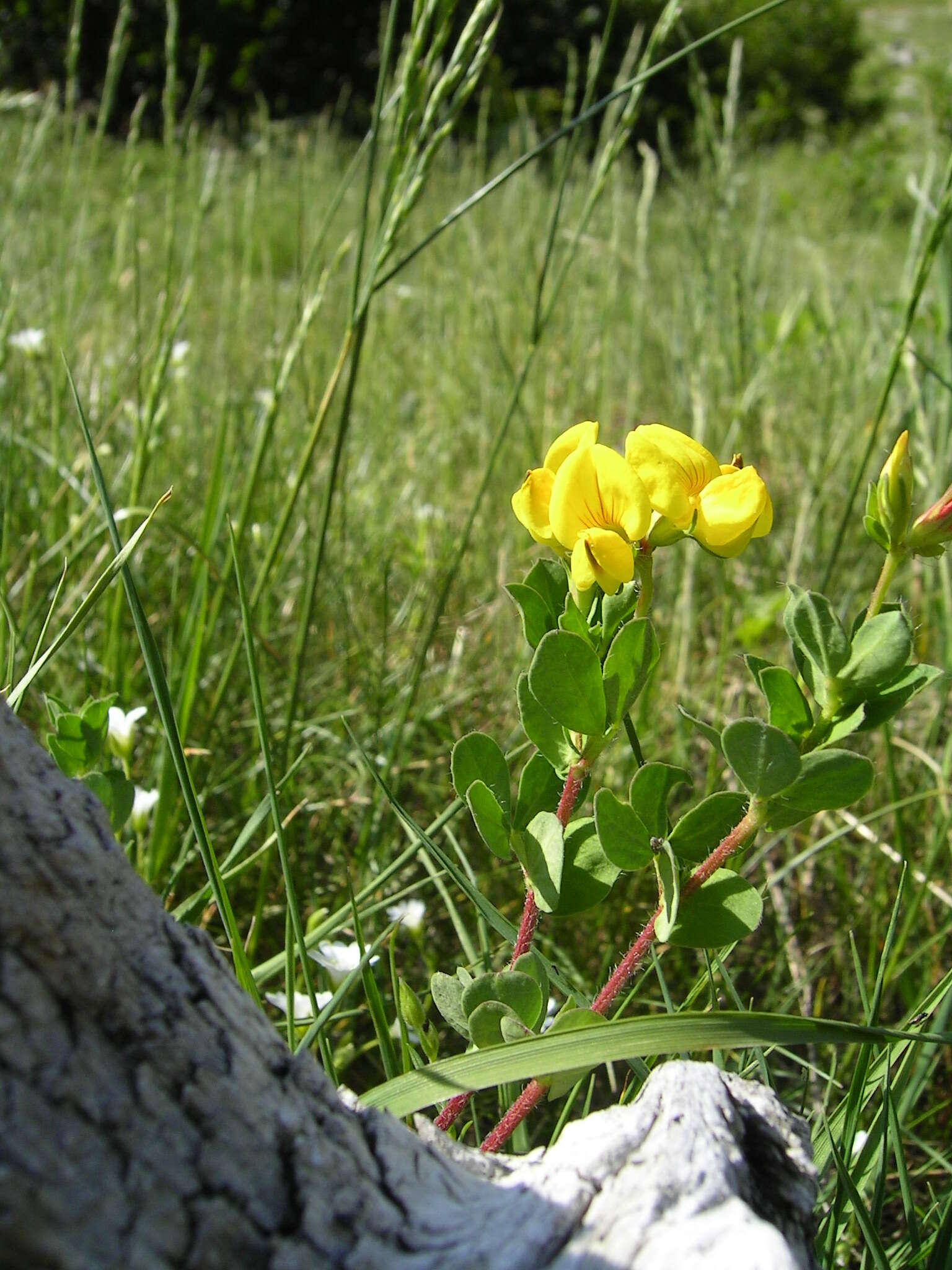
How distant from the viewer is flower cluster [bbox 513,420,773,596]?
0.55 m

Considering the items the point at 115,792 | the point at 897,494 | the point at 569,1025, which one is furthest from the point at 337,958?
the point at 897,494

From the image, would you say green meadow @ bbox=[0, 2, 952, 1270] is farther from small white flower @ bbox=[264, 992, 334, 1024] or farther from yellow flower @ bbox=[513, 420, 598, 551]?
yellow flower @ bbox=[513, 420, 598, 551]

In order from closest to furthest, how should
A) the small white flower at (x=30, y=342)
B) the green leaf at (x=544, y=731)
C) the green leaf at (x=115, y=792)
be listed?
1. the green leaf at (x=544, y=731)
2. the green leaf at (x=115, y=792)
3. the small white flower at (x=30, y=342)

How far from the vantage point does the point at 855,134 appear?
11.1 metres

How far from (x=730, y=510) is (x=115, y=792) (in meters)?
0.46

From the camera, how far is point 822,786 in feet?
1.72

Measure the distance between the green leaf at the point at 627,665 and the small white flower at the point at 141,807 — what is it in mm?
534

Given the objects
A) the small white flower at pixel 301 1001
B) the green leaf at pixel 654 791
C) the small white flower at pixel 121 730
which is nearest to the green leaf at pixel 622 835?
the green leaf at pixel 654 791

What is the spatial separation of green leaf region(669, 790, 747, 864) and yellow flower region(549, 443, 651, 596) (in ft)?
0.42

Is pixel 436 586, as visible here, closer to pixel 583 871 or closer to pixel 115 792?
pixel 115 792

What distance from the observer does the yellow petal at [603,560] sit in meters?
0.55

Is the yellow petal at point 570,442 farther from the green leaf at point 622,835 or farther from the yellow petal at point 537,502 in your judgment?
the green leaf at point 622,835

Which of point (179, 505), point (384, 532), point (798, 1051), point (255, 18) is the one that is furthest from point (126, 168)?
point (255, 18)

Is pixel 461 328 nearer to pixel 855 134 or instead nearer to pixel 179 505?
pixel 179 505
